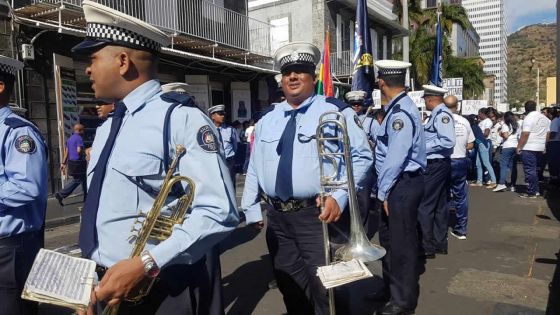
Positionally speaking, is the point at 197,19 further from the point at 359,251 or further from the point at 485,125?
the point at 359,251

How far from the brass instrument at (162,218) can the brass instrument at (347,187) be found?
1360 mm

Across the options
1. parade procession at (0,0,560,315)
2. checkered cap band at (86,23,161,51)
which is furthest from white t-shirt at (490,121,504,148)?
checkered cap band at (86,23,161,51)

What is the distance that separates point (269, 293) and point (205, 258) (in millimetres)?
2636

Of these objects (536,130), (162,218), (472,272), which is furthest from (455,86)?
(162,218)

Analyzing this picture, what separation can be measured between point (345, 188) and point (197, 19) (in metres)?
13.5

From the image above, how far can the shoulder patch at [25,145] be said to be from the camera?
2.47 metres

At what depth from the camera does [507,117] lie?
13.0 m

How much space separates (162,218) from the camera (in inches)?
62.8

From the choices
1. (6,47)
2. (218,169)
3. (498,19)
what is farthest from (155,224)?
(498,19)

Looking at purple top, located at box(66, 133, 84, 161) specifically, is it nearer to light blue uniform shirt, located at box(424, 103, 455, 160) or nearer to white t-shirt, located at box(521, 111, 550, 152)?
light blue uniform shirt, located at box(424, 103, 455, 160)

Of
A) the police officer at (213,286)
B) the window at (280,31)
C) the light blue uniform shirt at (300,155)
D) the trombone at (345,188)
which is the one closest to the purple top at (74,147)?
the light blue uniform shirt at (300,155)

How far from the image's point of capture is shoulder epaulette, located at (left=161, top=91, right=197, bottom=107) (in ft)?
5.68

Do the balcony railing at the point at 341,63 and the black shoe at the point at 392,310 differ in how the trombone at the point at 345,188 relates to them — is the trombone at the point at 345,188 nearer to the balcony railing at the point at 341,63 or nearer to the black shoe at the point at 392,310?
the black shoe at the point at 392,310

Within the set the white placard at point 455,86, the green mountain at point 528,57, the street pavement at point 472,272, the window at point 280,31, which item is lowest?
the street pavement at point 472,272
